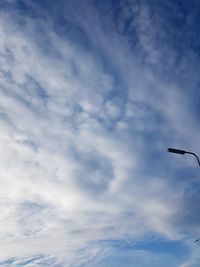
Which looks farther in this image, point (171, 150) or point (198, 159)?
point (198, 159)

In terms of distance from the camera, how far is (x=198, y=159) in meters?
17.2

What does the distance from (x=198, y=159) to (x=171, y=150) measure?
275cm

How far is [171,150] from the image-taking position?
16125mm
